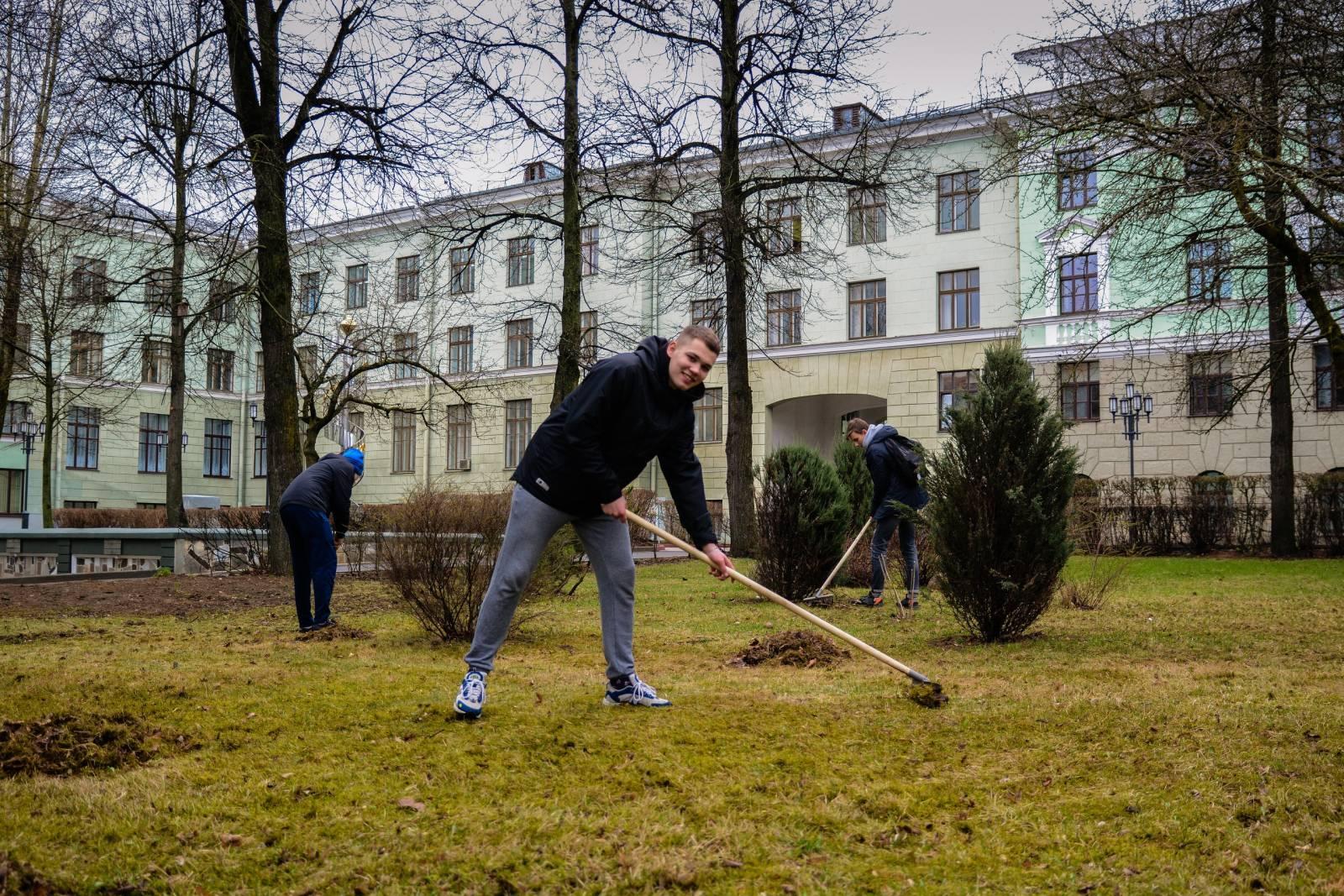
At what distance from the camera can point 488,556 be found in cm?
775

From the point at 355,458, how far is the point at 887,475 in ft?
16.2

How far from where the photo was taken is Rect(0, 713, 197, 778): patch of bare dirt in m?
4.22

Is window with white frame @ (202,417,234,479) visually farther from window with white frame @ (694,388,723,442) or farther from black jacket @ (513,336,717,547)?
black jacket @ (513,336,717,547)

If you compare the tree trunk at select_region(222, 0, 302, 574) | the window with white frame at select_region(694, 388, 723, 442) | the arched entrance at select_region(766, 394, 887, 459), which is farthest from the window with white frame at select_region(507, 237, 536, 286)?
the tree trunk at select_region(222, 0, 302, 574)

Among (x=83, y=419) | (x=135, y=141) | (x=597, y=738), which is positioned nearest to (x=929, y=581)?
(x=597, y=738)

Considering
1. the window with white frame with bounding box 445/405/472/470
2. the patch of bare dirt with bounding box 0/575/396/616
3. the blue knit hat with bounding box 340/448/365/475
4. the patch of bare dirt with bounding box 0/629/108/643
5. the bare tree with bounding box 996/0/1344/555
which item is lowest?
the patch of bare dirt with bounding box 0/575/396/616

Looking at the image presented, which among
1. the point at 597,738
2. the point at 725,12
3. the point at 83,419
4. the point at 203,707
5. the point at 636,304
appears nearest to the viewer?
the point at 597,738

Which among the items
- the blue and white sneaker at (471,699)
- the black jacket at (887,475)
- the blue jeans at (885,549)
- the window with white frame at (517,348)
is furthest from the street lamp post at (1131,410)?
the blue and white sneaker at (471,699)

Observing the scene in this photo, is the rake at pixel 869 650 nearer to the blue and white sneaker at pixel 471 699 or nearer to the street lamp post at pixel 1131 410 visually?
the blue and white sneaker at pixel 471 699

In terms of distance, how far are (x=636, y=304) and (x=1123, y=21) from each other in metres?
26.8

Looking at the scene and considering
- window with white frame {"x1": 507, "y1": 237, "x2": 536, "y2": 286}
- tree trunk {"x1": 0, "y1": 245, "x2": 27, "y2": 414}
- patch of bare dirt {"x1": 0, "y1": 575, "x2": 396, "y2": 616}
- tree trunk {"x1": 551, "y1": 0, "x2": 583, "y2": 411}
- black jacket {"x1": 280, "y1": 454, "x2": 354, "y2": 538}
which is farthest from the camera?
window with white frame {"x1": 507, "y1": 237, "x2": 536, "y2": 286}

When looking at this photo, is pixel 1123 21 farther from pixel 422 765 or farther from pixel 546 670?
pixel 422 765

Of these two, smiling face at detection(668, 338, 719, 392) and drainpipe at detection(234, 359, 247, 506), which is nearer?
smiling face at detection(668, 338, 719, 392)

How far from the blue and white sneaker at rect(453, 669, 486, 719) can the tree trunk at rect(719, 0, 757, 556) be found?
12.4m
